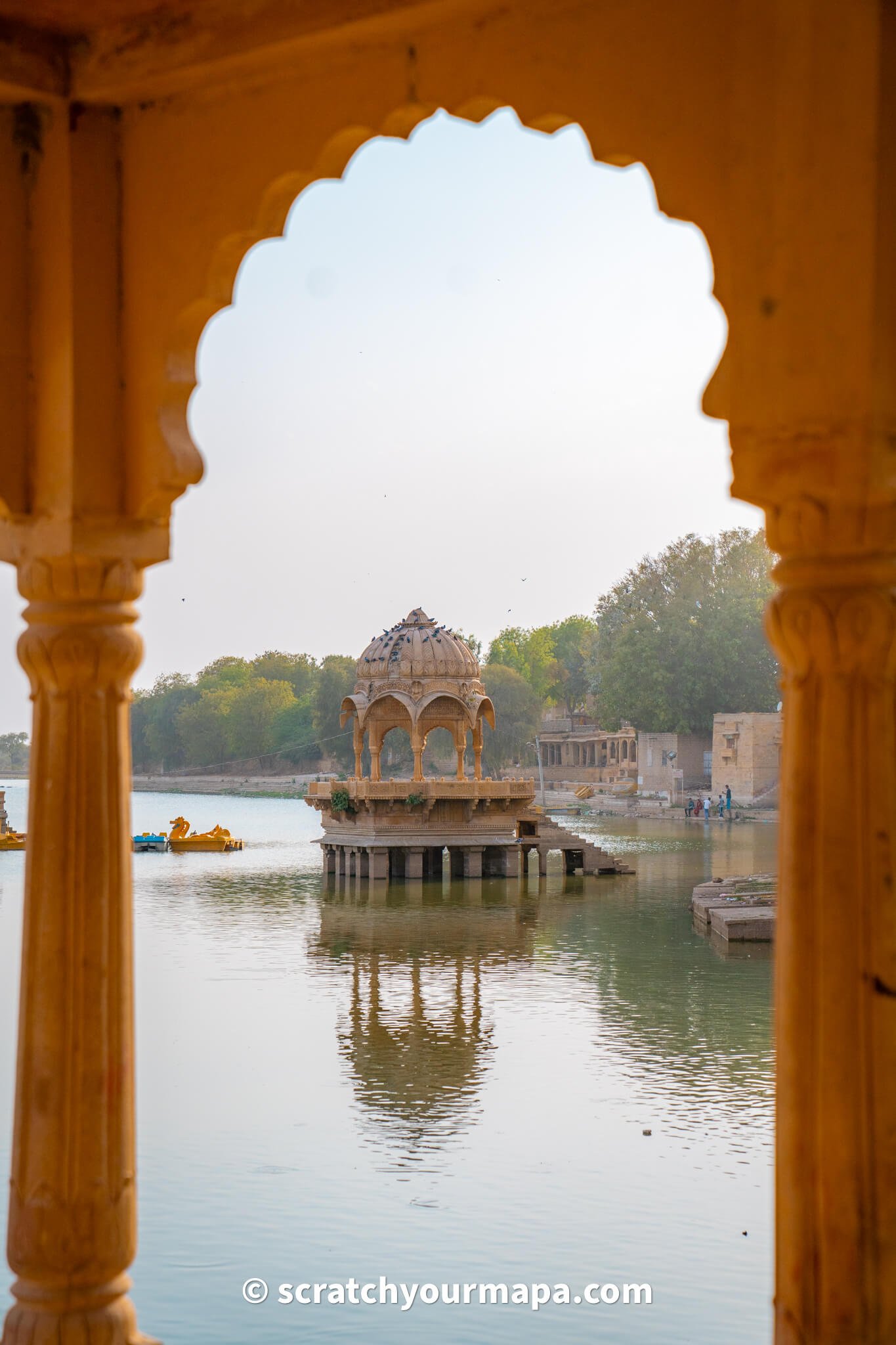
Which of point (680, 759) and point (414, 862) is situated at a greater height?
point (680, 759)

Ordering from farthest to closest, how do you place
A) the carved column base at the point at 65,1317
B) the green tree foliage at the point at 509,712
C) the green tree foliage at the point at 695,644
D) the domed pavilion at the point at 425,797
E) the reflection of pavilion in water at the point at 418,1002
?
the green tree foliage at the point at 509,712 < the green tree foliage at the point at 695,644 < the domed pavilion at the point at 425,797 < the reflection of pavilion in water at the point at 418,1002 < the carved column base at the point at 65,1317

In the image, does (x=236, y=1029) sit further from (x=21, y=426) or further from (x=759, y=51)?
(x=759, y=51)

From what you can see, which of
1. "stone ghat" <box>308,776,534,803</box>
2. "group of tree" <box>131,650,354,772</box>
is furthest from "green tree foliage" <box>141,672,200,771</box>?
"stone ghat" <box>308,776,534,803</box>

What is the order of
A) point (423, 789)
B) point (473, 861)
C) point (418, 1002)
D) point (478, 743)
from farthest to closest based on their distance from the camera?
point (478, 743), point (473, 861), point (423, 789), point (418, 1002)

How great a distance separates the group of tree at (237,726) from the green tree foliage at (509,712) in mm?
8420

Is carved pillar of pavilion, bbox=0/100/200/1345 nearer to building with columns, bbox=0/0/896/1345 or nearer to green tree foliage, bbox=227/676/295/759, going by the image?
building with columns, bbox=0/0/896/1345

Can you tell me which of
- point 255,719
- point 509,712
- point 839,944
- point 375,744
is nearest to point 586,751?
point 509,712

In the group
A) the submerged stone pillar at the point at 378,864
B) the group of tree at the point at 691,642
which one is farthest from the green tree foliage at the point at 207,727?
the submerged stone pillar at the point at 378,864

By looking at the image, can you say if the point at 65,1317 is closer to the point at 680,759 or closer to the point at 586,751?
the point at 680,759

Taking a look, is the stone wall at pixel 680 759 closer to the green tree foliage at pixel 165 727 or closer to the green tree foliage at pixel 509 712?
the green tree foliage at pixel 509 712

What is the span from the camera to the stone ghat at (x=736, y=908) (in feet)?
55.5

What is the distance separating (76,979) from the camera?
311 cm

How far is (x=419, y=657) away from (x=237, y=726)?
46420mm

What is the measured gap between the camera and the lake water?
698cm
